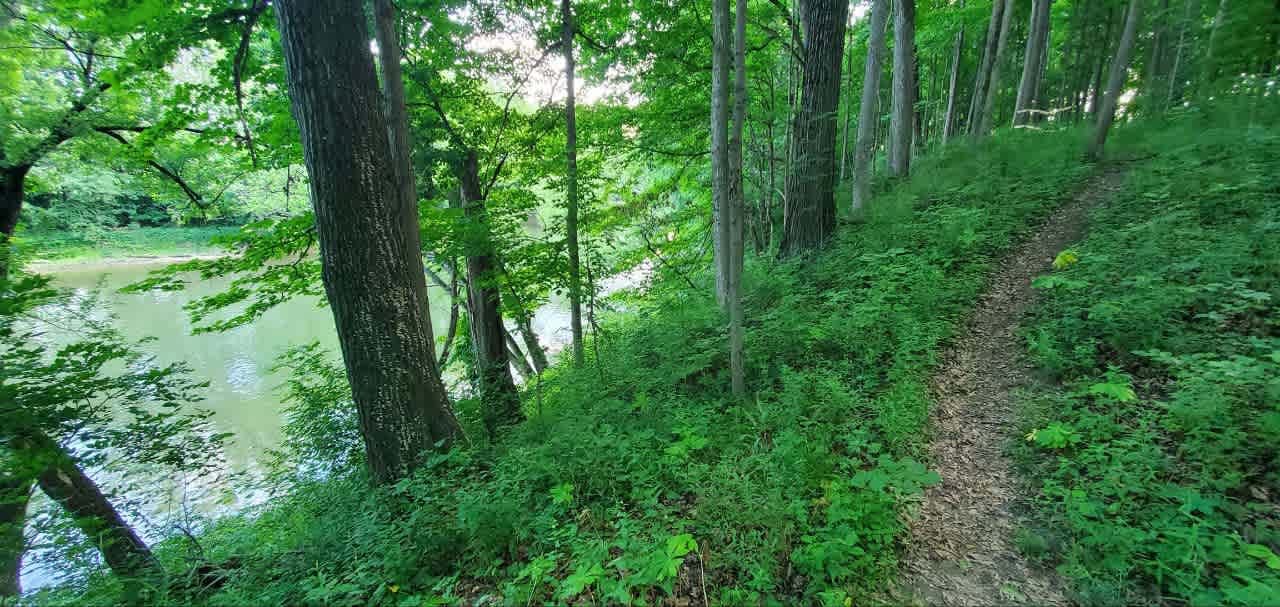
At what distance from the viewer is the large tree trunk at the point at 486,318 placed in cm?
636

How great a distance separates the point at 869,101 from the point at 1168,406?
21.1 ft

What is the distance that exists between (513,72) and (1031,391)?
7.45 m

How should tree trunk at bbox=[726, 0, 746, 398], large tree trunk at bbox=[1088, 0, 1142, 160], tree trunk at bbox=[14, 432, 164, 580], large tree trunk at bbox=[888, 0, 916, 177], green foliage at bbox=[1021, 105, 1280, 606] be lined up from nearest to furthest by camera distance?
green foliage at bbox=[1021, 105, 1280, 606] < tree trunk at bbox=[726, 0, 746, 398] < tree trunk at bbox=[14, 432, 164, 580] < large tree trunk at bbox=[1088, 0, 1142, 160] < large tree trunk at bbox=[888, 0, 916, 177]

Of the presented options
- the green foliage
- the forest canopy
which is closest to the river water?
the forest canopy

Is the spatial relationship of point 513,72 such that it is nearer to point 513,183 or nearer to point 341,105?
point 513,183

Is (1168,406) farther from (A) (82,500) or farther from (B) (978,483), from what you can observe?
(A) (82,500)

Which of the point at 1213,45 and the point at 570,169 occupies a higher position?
the point at 1213,45

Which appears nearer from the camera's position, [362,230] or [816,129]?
[362,230]

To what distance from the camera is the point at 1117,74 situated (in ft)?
28.0

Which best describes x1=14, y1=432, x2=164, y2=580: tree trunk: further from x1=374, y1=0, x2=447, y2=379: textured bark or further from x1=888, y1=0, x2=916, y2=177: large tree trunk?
x1=888, y1=0, x2=916, y2=177: large tree trunk

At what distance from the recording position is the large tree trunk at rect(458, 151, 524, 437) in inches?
250

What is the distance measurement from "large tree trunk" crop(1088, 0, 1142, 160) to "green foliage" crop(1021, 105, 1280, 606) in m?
3.98

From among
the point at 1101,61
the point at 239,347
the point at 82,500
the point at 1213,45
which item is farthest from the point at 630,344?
the point at 1101,61

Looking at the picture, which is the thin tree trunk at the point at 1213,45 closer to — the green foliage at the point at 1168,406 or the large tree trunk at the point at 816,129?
the green foliage at the point at 1168,406
